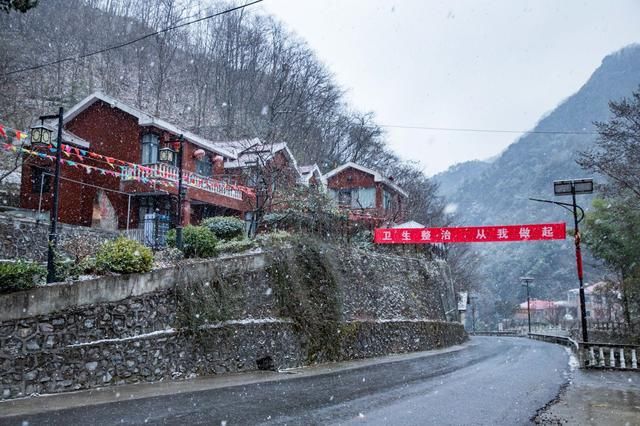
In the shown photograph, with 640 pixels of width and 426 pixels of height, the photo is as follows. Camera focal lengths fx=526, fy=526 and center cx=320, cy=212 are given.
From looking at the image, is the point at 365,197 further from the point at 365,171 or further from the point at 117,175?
the point at 117,175

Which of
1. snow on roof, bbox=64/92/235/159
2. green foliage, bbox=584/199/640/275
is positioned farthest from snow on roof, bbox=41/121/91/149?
green foliage, bbox=584/199/640/275

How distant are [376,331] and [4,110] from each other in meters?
28.2

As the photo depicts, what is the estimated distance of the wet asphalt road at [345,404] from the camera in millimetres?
6785

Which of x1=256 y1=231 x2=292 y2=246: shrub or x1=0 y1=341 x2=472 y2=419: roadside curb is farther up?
x1=256 y1=231 x2=292 y2=246: shrub

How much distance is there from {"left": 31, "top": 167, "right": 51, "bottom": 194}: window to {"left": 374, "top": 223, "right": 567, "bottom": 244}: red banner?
14.0 meters

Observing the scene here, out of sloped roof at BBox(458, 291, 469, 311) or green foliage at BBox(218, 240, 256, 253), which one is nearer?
green foliage at BBox(218, 240, 256, 253)

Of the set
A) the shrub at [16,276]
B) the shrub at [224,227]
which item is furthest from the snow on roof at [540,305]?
the shrub at [16,276]

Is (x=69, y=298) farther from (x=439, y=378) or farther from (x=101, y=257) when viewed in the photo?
(x=439, y=378)

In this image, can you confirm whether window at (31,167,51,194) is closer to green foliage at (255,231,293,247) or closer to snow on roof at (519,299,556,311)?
green foliage at (255,231,293,247)

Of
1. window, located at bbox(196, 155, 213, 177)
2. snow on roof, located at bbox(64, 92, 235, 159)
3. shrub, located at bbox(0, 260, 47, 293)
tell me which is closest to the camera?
shrub, located at bbox(0, 260, 47, 293)

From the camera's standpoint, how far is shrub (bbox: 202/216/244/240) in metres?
18.4

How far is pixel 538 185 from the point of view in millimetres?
99875

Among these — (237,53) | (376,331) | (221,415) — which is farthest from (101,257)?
(237,53)

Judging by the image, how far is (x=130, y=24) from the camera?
5072 cm
